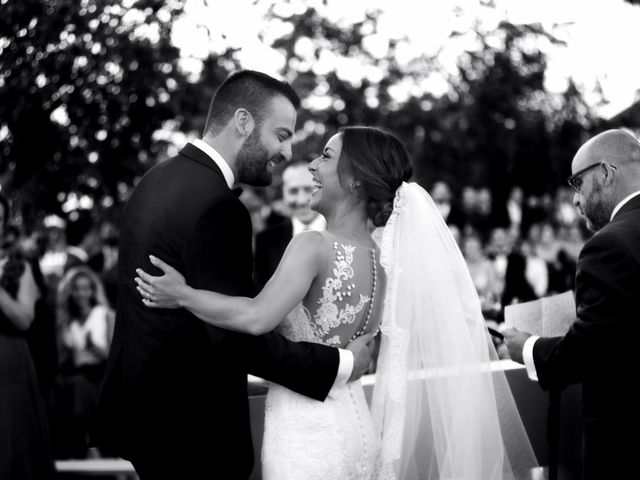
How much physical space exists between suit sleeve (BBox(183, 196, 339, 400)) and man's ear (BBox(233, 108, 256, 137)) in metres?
0.39

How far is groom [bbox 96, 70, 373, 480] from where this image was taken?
3.00 meters

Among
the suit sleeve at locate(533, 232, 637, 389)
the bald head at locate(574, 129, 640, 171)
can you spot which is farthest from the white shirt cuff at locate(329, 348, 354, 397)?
the bald head at locate(574, 129, 640, 171)

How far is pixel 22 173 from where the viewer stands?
4.84m

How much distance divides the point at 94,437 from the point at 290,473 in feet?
2.57

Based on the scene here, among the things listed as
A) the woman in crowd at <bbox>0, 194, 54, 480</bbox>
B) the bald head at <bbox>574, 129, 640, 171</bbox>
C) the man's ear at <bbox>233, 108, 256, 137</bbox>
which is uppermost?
the man's ear at <bbox>233, 108, 256, 137</bbox>

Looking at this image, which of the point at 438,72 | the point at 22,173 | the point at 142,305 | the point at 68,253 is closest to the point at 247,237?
the point at 142,305

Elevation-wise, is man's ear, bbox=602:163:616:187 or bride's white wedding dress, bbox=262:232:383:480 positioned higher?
man's ear, bbox=602:163:616:187

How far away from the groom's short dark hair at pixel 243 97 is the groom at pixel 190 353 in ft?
0.57

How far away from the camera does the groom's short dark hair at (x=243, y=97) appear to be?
132 inches

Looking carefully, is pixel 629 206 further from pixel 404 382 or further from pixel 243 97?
pixel 243 97

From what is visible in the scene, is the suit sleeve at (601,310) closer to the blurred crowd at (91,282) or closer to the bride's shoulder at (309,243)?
the bride's shoulder at (309,243)

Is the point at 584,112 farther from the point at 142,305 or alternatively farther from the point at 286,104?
the point at 142,305

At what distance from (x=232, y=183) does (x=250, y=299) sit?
0.50 m

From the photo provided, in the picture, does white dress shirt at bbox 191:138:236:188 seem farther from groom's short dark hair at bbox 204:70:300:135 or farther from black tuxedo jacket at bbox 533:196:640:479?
black tuxedo jacket at bbox 533:196:640:479
